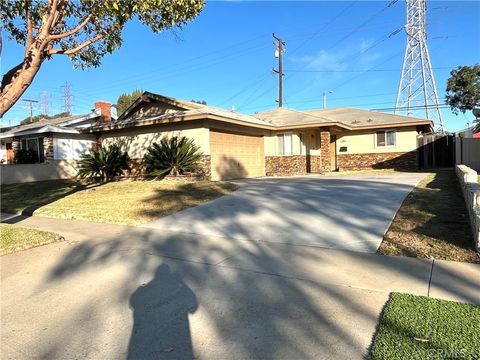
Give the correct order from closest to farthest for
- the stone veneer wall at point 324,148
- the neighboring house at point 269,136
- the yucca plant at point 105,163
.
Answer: the neighboring house at point 269,136, the yucca plant at point 105,163, the stone veneer wall at point 324,148

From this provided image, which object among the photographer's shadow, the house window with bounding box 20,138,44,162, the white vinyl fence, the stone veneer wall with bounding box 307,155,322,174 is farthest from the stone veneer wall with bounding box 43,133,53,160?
the white vinyl fence

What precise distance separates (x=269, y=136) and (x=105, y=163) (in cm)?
912

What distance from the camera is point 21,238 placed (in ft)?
24.8

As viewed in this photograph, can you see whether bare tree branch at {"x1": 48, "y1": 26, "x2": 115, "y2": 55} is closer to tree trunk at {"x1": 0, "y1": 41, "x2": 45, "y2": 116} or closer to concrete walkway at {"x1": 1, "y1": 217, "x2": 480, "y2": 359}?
tree trunk at {"x1": 0, "y1": 41, "x2": 45, "y2": 116}

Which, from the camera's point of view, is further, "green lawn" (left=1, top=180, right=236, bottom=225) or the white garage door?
the white garage door

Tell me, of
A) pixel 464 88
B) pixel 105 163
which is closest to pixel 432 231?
pixel 105 163

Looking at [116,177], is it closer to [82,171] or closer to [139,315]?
[82,171]

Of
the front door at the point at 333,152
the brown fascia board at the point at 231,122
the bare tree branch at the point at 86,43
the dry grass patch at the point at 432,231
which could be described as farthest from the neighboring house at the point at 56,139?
the dry grass patch at the point at 432,231

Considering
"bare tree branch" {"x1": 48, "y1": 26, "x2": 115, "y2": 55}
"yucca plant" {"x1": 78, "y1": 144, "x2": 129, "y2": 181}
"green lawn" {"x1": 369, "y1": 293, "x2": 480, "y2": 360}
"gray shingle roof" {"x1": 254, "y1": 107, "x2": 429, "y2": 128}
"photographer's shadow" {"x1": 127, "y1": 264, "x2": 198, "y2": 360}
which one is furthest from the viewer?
"gray shingle roof" {"x1": 254, "y1": 107, "x2": 429, "y2": 128}

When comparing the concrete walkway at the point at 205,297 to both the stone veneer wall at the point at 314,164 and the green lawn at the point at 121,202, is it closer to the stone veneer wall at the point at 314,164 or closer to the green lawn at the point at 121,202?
the green lawn at the point at 121,202

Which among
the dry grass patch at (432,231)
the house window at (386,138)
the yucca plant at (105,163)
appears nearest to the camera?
the dry grass patch at (432,231)

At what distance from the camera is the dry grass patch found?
579cm

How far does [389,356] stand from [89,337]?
262 centimetres

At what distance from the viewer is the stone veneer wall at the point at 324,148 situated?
22.6m
